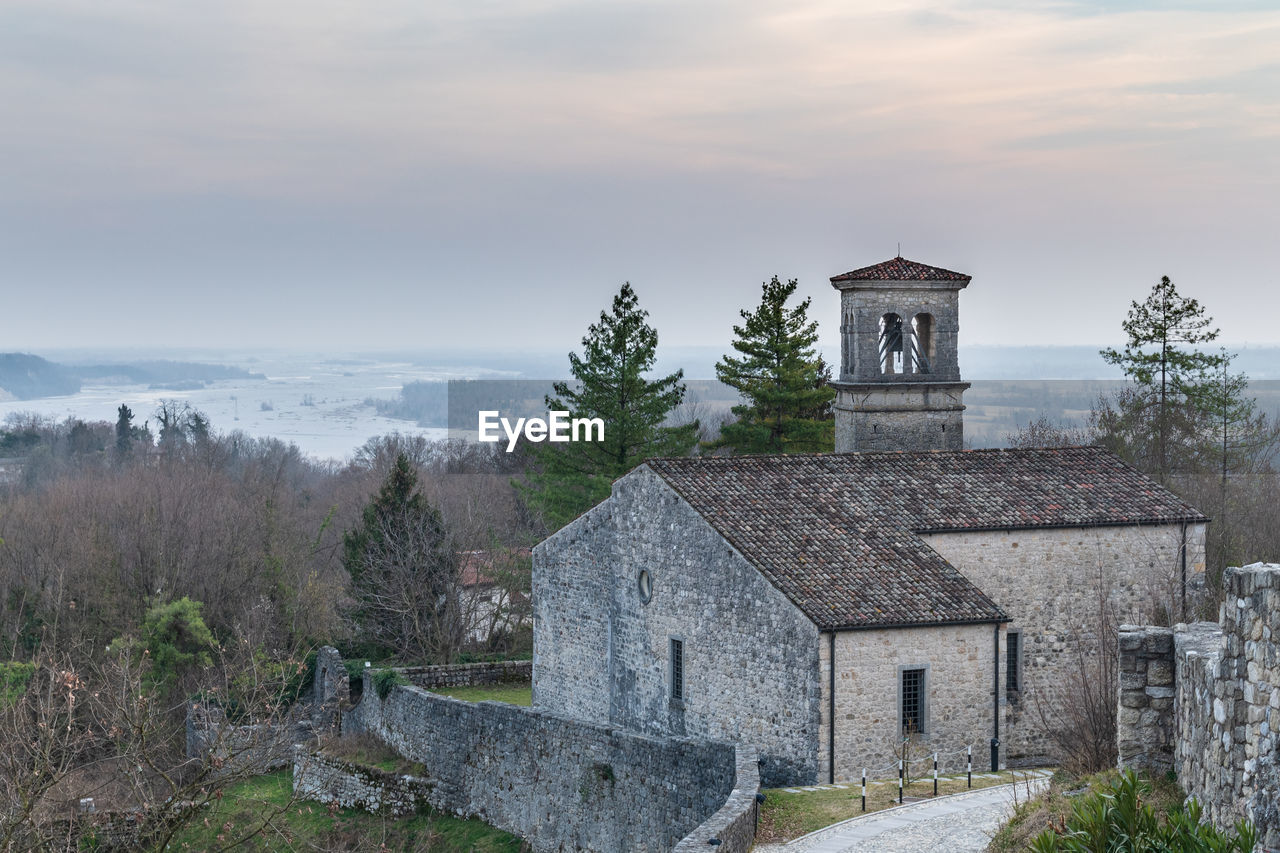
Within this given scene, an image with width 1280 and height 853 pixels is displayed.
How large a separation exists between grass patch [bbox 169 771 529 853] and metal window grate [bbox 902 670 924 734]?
7520 millimetres

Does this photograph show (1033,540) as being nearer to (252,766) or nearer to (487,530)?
(252,766)

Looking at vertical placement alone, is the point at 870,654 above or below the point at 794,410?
below

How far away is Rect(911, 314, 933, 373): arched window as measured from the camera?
110 feet

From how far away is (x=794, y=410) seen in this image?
50.8 m

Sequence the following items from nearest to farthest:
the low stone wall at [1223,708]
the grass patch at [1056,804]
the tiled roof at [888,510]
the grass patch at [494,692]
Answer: the low stone wall at [1223,708] → the grass patch at [1056,804] → the tiled roof at [888,510] → the grass patch at [494,692]

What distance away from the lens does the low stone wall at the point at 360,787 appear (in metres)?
29.1

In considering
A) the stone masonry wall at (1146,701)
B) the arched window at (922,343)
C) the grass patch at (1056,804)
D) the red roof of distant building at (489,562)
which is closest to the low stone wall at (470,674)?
the red roof of distant building at (489,562)

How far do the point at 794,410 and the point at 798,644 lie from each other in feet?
90.1

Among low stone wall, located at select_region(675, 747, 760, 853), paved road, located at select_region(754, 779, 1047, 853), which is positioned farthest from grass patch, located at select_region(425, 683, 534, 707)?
paved road, located at select_region(754, 779, 1047, 853)

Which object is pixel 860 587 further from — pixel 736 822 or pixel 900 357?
pixel 900 357

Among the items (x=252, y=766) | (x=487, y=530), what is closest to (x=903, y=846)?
(x=252, y=766)

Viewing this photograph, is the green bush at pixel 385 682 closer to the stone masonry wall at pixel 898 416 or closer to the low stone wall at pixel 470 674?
the low stone wall at pixel 470 674

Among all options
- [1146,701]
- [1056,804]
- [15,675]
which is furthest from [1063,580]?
[15,675]

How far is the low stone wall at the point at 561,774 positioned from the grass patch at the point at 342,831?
0.38 m
